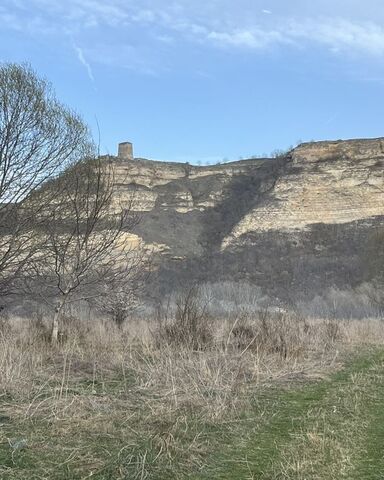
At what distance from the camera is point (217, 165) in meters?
70.2

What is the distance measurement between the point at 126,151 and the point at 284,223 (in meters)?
21.9

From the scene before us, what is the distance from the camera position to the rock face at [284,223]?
173 feet

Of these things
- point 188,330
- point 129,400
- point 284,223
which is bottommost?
point 129,400

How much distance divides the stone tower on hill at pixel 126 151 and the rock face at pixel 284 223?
1517 mm

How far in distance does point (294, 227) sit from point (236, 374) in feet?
165

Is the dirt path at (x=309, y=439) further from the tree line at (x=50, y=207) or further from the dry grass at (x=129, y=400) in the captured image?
the tree line at (x=50, y=207)

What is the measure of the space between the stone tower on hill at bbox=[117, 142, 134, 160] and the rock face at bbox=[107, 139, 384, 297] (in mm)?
1517

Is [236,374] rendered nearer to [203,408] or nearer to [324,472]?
[203,408]

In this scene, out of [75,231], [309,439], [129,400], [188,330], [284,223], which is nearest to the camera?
[309,439]

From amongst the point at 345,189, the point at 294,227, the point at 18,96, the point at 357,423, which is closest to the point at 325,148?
the point at 345,189

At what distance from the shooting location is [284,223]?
5669 cm

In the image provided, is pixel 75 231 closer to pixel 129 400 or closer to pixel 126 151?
pixel 129 400

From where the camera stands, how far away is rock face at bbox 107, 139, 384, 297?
52.7 m

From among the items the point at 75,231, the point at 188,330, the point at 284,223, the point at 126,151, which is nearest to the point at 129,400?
the point at 188,330
